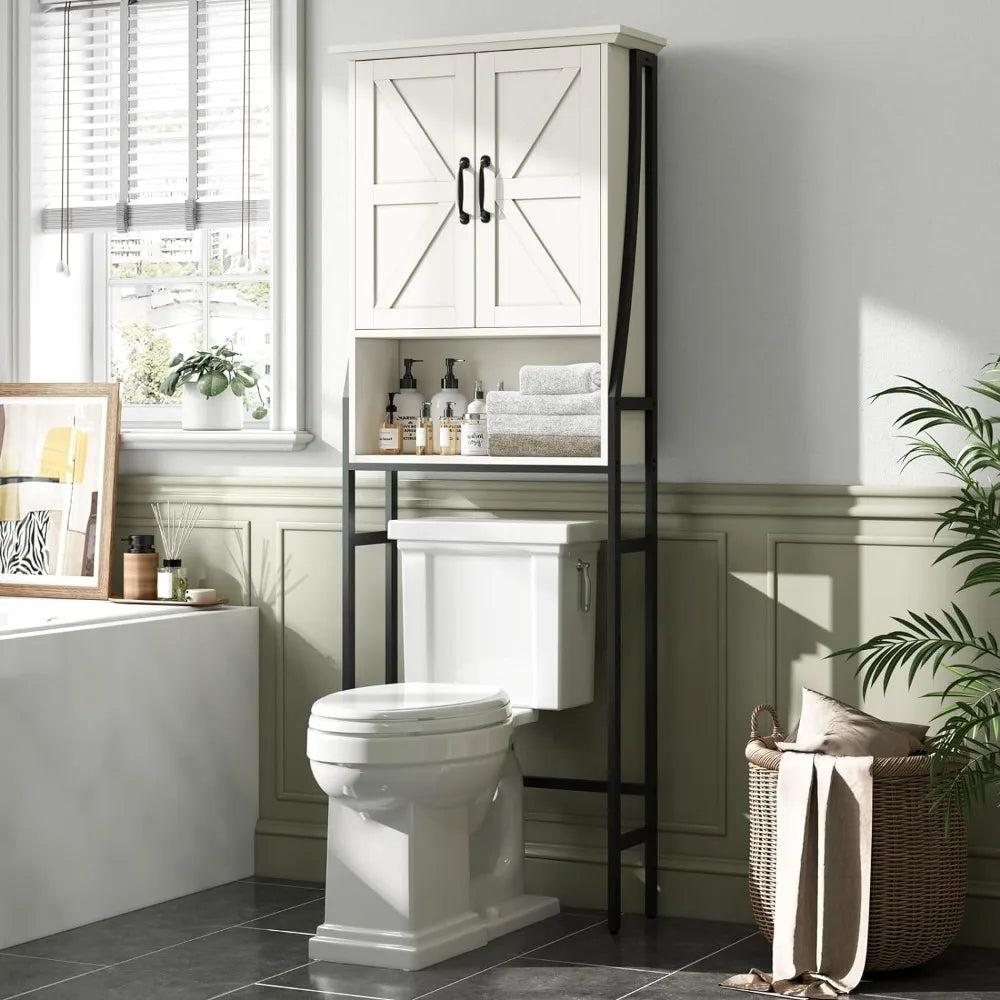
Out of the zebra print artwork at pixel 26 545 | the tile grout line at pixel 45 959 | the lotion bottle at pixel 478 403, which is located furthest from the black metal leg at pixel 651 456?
the zebra print artwork at pixel 26 545

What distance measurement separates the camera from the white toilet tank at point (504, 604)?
356 cm

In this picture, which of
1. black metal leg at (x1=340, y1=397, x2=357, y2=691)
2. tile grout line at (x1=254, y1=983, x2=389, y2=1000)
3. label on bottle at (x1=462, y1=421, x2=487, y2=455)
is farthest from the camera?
black metal leg at (x1=340, y1=397, x2=357, y2=691)

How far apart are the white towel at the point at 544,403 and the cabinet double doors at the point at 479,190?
0.51ft

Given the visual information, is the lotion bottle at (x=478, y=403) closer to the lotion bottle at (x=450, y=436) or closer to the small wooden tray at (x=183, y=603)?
the lotion bottle at (x=450, y=436)

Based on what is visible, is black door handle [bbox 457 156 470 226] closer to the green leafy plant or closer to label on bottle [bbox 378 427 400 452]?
label on bottle [bbox 378 427 400 452]

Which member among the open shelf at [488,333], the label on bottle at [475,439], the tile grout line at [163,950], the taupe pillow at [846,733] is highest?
the open shelf at [488,333]

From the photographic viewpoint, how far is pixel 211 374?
4152 mm

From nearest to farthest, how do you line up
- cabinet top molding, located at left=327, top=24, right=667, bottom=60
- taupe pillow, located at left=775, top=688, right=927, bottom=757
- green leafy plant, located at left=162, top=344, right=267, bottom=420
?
1. taupe pillow, located at left=775, top=688, right=927, bottom=757
2. cabinet top molding, located at left=327, top=24, right=667, bottom=60
3. green leafy plant, located at left=162, top=344, right=267, bottom=420

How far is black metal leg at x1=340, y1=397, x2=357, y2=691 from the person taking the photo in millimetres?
3762

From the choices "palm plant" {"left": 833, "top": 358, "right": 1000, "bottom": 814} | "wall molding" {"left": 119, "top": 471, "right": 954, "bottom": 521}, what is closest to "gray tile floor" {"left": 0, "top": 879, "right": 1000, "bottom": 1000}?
"palm plant" {"left": 833, "top": 358, "right": 1000, "bottom": 814}

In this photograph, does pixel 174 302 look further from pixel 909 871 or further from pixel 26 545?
pixel 909 871

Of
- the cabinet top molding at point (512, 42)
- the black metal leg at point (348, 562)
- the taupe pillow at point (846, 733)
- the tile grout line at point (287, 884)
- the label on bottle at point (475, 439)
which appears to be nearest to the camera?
the taupe pillow at point (846, 733)

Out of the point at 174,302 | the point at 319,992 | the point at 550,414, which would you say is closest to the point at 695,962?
the point at 319,992

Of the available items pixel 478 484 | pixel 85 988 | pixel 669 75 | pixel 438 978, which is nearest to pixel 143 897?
pixel 85 988
